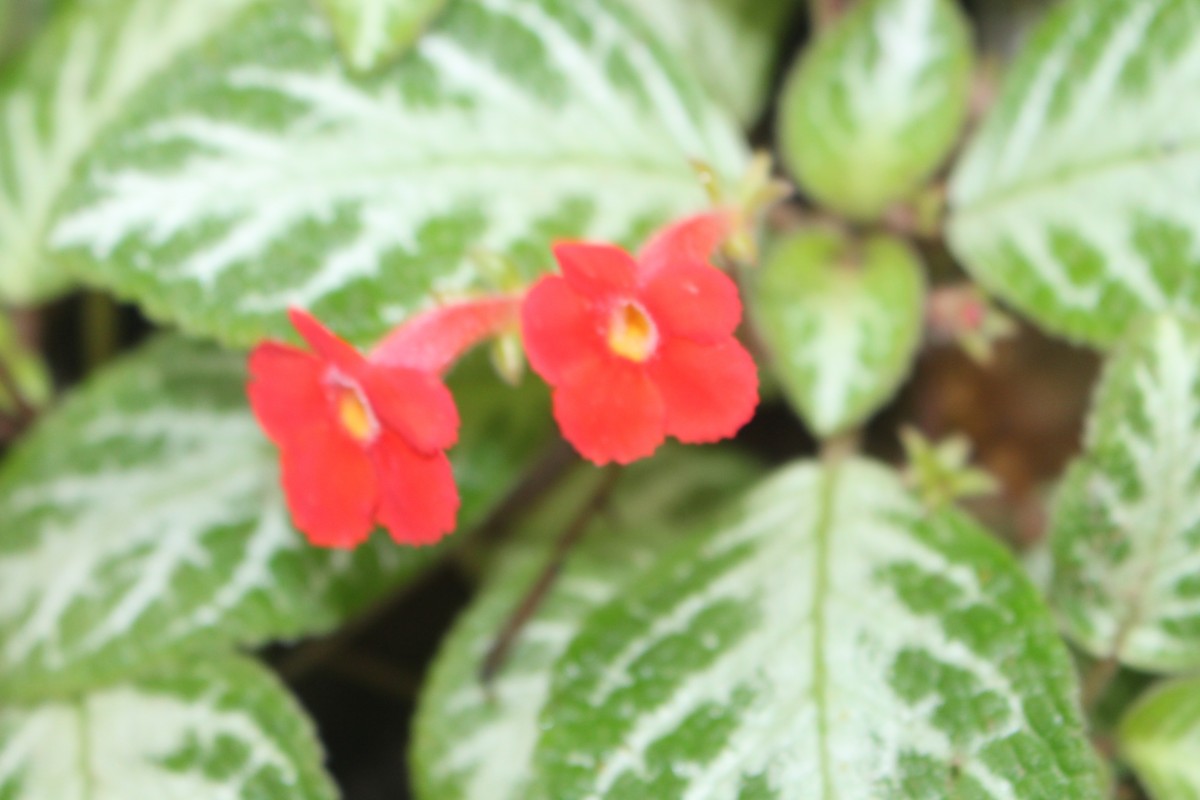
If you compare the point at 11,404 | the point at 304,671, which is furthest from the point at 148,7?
the point at 304,671

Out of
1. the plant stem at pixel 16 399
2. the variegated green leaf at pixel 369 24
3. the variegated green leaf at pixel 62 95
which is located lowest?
the variegated green leaf at pixel 369 24

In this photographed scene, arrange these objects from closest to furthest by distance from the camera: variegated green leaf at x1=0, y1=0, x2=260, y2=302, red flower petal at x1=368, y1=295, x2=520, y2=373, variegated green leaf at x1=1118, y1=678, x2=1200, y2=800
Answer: red flower petal at x1=368, y1=295, x2=520, y2=373, variegated green leaf at x1=1118, y1=678, x2=1200, y2=800, variegated green leaf at x1=0, y1=0, x2=260, y2=302

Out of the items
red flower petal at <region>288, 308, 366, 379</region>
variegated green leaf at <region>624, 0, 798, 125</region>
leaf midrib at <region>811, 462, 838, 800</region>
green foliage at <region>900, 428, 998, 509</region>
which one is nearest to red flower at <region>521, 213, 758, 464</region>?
red flower petal at <region>288, 308, 366, 379</region>

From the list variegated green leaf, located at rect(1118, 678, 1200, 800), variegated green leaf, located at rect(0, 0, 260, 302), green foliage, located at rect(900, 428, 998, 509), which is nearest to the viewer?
variegated green leaf, located at rect(1118, 678, 1200, 800)

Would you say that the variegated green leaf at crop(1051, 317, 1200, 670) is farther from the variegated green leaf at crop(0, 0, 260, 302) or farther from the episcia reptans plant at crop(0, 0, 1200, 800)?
the variegated green leaf at crop(0, 0, 260, 302)

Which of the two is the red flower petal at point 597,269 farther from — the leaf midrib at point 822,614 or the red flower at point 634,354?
the leaf midrib at point 822,614

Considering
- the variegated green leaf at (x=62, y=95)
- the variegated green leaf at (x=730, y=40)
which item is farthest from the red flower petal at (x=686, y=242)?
the variegated green leaf at (x=62, y=95)

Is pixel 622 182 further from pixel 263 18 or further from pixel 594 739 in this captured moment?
pixel 594 739
